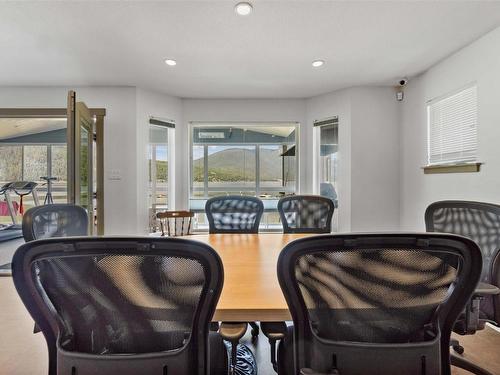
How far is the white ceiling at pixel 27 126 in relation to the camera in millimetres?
6496

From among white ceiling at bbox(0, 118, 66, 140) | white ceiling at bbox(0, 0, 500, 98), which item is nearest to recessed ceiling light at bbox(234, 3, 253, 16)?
white ceiling at bbox(0, 0, 500, 98)

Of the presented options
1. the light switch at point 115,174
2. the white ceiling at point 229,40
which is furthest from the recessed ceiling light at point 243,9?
the light switch at point 115,174

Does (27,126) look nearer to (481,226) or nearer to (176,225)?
(176,225)

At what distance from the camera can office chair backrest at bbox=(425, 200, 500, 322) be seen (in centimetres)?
143

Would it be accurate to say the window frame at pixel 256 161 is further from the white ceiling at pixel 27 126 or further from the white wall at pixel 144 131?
the white ceiling at pixel 27 126

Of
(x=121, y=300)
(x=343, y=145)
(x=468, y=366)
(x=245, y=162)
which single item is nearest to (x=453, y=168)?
(x=343, y=145)

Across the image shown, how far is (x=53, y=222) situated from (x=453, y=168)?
141 inches

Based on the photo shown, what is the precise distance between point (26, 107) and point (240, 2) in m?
3.50

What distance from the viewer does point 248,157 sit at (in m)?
4.72

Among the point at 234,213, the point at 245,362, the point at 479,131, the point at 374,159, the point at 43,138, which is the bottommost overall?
the point at 245,362

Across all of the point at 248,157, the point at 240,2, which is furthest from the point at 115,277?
the point at 248,157

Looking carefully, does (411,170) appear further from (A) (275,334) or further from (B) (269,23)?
(A) (275,334)

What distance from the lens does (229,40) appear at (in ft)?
8.32

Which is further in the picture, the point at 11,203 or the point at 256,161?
the point at 11,203
